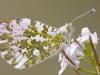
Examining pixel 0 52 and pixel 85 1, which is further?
pixel 85 1

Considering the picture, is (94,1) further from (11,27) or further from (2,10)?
(11,27)

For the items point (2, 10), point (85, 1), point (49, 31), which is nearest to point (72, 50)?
point (49, 31)

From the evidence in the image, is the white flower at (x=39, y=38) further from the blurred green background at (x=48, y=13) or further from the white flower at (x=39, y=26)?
the blurred green background at (x=48, y=13)

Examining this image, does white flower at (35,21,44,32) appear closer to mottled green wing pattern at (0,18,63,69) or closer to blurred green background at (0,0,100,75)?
mottled green wing pattern at (0,18,63,69)

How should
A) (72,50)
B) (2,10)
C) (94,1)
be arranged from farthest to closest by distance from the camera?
(94,1) < (2,10) < (72,50)

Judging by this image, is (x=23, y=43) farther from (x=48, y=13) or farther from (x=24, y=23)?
(x=48, y=13)

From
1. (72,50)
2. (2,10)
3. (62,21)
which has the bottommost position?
(72,50)
